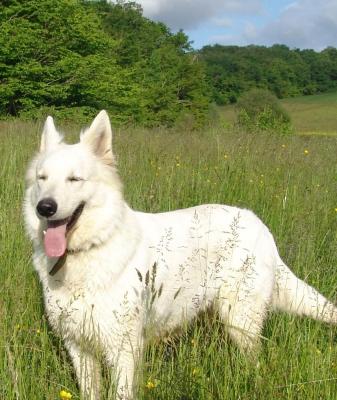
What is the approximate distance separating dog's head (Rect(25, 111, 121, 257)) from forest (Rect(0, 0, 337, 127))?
640cm

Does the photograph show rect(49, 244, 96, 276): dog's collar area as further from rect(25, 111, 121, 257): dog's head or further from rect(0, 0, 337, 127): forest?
rect(0, 0, 337, 127): forest

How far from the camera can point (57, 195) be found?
2682mm

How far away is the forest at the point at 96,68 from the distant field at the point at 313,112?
5.64m

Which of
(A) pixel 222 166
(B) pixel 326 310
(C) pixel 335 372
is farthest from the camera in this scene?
(A) pixel 222 166

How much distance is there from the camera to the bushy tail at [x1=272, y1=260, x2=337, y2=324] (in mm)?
2770

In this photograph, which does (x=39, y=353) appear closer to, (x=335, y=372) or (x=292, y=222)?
(x=335, y=372)

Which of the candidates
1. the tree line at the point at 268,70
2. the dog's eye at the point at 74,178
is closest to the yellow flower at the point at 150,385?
the dog's eye at the point at 74,178

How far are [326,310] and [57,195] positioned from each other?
1554 mm

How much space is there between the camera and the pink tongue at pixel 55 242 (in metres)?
2.76

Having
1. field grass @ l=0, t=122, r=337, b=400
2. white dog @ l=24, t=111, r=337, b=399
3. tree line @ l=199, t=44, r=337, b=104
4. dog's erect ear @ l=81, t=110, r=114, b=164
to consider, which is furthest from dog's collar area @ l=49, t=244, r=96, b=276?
tree line @ l=199, t=44, r=337, b=104

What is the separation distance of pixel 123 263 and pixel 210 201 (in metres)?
2.22

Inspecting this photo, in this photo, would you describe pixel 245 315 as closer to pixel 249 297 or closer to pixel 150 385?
pixel 249 297

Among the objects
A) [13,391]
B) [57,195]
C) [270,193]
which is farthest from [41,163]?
[270,193]

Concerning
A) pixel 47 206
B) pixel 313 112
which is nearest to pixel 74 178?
pixel 47 206
